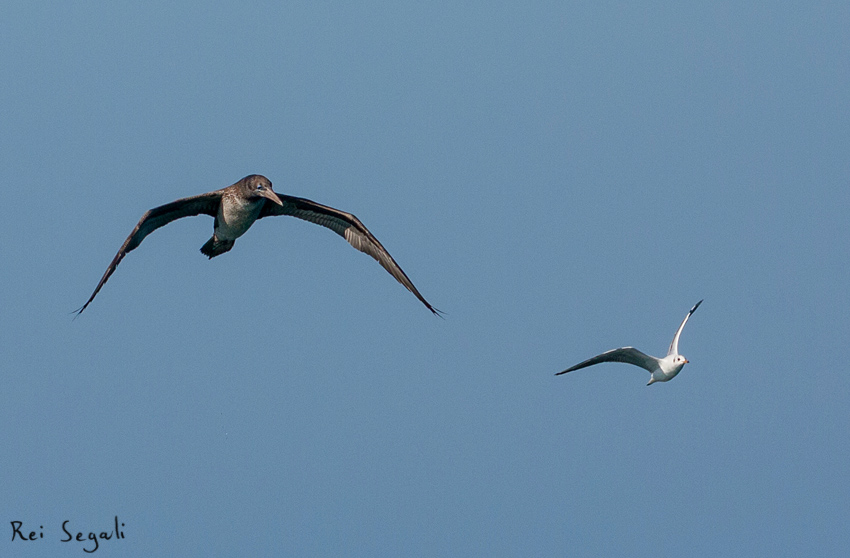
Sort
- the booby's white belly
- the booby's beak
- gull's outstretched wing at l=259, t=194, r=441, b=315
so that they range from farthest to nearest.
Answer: gull's outstretched wing at l=259, t=194, r=441, b=315 < the booby's white belly < the booby's beak

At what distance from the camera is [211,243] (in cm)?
2306

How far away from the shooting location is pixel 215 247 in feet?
75.9

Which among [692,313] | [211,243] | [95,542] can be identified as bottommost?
[95,542]

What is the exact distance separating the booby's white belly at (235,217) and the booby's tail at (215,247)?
0.16 m

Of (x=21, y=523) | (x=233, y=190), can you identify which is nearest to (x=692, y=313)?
(x=233, y=190)

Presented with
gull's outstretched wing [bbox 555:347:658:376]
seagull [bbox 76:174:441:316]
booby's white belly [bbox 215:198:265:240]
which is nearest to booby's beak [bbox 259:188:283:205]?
seagull [bbox 76:174:441:316]

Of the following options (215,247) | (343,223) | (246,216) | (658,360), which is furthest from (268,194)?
(658,360)

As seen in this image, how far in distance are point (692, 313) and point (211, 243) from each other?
13.9 meters

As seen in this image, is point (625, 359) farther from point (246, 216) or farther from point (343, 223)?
point (246, 216)

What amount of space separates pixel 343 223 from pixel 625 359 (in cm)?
845

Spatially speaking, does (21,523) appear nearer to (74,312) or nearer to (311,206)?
(74,312)

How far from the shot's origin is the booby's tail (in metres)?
23.0

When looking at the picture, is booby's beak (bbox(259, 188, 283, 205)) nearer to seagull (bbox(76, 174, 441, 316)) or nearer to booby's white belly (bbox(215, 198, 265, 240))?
seagull (bbox(76, 174, 441, 316))

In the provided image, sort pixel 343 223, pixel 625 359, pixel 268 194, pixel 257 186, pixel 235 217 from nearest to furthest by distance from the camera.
Result: 1. pixel 268 194
2. pixel 257 186
3. pixel 235 217
4. pixel 343 223
5. pixel 625 359
